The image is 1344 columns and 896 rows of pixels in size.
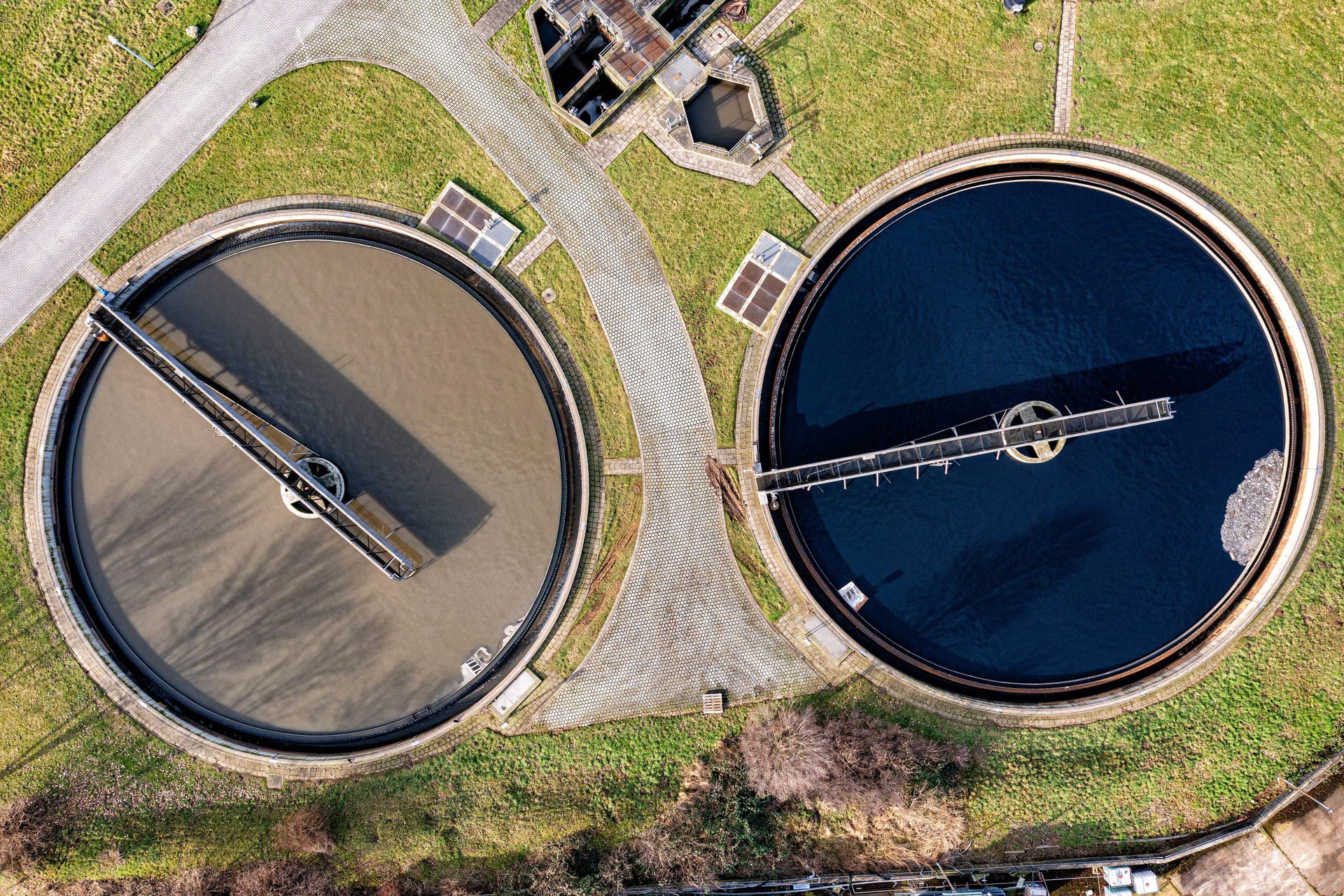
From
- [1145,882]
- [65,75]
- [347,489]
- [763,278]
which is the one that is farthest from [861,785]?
[65,75]

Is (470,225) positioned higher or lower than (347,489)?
higher

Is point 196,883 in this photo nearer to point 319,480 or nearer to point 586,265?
point 319,480

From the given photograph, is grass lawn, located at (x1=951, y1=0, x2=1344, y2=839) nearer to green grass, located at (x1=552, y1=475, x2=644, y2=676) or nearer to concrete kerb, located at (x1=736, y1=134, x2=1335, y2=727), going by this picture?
concrete kerb, located at (x1=736, y1=134, x2=1335, y2=727)

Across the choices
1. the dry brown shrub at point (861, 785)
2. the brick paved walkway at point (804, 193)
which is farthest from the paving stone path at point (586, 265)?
the brick paved walkway at point (804, 193)

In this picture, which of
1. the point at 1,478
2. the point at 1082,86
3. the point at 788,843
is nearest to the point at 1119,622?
the point at 788,843

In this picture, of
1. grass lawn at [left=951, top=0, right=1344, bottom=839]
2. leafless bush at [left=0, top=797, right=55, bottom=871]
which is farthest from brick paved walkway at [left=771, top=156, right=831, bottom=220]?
leafless bush at [left=0, top=797, right=55, bottom=871]
